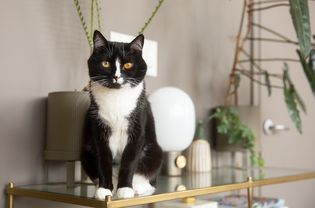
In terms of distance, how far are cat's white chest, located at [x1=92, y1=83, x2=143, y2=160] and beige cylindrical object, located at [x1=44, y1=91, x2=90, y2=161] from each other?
106 mm

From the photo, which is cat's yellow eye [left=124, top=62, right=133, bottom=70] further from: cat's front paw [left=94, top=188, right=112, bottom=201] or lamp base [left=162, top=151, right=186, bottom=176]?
lamp base [left=162, top=151, right=186, bottom=176]

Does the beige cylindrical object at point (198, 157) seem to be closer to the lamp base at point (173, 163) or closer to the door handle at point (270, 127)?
the lamp base at point (173, 163)

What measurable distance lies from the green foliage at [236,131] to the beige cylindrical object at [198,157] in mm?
124

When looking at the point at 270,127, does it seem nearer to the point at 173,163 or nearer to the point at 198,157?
the point at 198,157

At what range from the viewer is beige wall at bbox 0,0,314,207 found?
96cm

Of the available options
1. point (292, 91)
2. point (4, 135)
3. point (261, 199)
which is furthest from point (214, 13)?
point (4, 135)

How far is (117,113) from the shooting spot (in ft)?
2.70

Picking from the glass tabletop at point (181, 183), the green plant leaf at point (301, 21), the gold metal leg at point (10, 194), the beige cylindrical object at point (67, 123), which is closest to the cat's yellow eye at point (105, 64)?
the beige cylindrical object at point (67, 123)

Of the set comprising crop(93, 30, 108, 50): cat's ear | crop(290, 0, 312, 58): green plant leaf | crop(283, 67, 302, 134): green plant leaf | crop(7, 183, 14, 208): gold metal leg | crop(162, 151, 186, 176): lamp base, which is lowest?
crop(7, 183, 14, 208): gold metal leg

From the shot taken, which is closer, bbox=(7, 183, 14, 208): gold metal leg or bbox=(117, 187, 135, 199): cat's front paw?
bbox=(117, 187, 135, 199): cat's front paw

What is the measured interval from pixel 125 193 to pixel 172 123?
438 millimetres

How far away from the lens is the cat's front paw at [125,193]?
75cm

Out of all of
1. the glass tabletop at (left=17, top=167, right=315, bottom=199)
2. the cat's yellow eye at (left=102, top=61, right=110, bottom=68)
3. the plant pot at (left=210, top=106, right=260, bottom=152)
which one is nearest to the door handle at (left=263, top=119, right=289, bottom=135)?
the plant pot at (left=210, top=106, right=260, bottom=152)

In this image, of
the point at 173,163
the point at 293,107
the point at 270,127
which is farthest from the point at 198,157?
the point at 270,127
